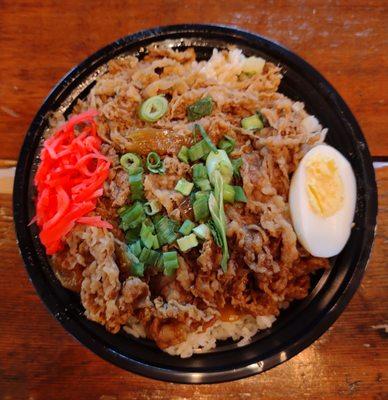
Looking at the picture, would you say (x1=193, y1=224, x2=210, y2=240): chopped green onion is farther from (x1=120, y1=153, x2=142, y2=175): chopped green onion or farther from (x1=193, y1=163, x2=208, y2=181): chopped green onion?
(x1=120, y1=153, x2=142, y2=175): chopped green onion

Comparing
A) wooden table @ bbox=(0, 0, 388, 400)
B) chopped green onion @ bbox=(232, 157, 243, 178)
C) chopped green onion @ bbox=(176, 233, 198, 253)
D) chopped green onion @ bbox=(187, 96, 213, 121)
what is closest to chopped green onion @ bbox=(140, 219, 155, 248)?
chopped green onion @ bbox=(176, 233, 198, 253)

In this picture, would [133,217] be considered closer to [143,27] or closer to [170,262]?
[170,262]

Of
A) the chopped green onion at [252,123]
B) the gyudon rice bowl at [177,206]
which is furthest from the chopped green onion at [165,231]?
the chopped green onion at [252,123]

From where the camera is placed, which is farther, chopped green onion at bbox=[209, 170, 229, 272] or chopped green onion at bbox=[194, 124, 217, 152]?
chopped green onion at bbox=[194, 124, 217, 152]

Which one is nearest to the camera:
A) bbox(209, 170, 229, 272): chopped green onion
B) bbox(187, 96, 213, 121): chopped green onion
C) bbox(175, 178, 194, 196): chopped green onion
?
bbox(209, 170, 229, 272): chopped green onion

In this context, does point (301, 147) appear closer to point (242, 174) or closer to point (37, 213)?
point (242, 174)

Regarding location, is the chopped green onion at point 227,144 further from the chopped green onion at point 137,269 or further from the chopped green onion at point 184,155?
the chopped green onion at point 137,269
